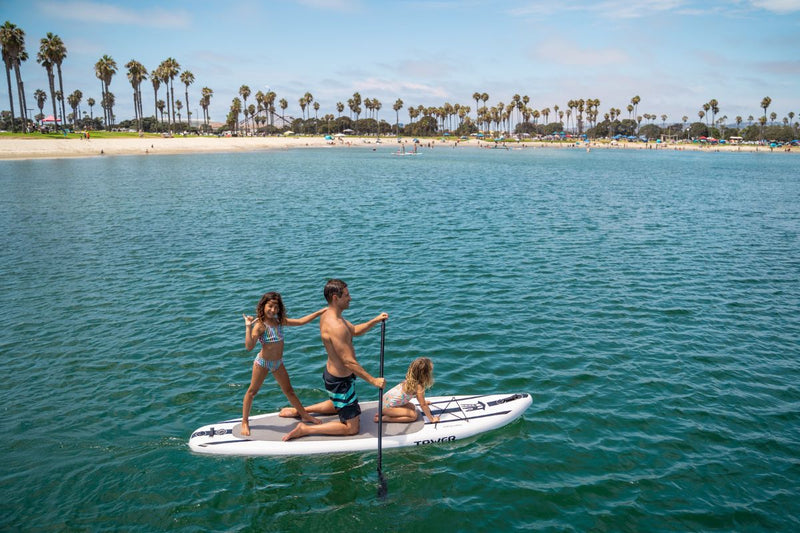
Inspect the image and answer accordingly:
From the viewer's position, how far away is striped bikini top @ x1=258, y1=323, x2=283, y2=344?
861 cm

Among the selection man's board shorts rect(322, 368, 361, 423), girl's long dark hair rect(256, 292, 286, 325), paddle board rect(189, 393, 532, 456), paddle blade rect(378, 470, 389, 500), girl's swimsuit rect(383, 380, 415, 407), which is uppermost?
girl's long dark hair rect(256, 292, 286, 325)

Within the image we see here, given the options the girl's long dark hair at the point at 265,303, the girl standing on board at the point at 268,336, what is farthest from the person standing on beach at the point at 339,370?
the girl's long dark hair at the point at 265,303

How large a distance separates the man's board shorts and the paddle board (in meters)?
0.45

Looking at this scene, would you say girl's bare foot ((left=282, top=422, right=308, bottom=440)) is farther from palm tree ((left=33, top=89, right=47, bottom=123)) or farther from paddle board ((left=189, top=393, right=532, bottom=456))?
palm tree ((left=33, top=89, right=47, bottom=123))

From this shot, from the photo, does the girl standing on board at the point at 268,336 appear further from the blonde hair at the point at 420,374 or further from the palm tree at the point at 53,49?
the palm tree at the point at 53,49

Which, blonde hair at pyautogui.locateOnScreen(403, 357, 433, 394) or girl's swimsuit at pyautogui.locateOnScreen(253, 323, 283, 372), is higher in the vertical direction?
girl's swimsuit at pyautogui.locateOnScreen(253, 323, 283, 372)

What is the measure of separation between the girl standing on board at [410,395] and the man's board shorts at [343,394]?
0.73m

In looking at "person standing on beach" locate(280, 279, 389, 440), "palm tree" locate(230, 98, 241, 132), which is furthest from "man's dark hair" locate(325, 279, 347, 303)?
"palm tree" locate(230, 98, 241, 132)

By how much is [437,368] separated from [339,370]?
A: 4.62 m

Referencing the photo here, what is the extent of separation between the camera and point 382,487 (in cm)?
843

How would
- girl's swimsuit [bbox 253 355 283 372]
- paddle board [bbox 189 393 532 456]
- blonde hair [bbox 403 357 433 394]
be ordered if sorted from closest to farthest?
girl's swimsuit [bbox 253 355 283 372] → paddle board [bbox 189 393 532 456] → blonde hair [bbox 403 357 433 394]

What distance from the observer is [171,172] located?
6266 centimetres

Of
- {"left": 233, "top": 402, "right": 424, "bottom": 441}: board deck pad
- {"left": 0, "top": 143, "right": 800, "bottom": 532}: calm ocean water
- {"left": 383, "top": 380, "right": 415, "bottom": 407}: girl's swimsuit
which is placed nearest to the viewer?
{"left": 0, "top": 143, "right": 800, "bottom": 532}: calm ocean water

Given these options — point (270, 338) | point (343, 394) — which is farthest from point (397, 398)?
point (270, 338)
